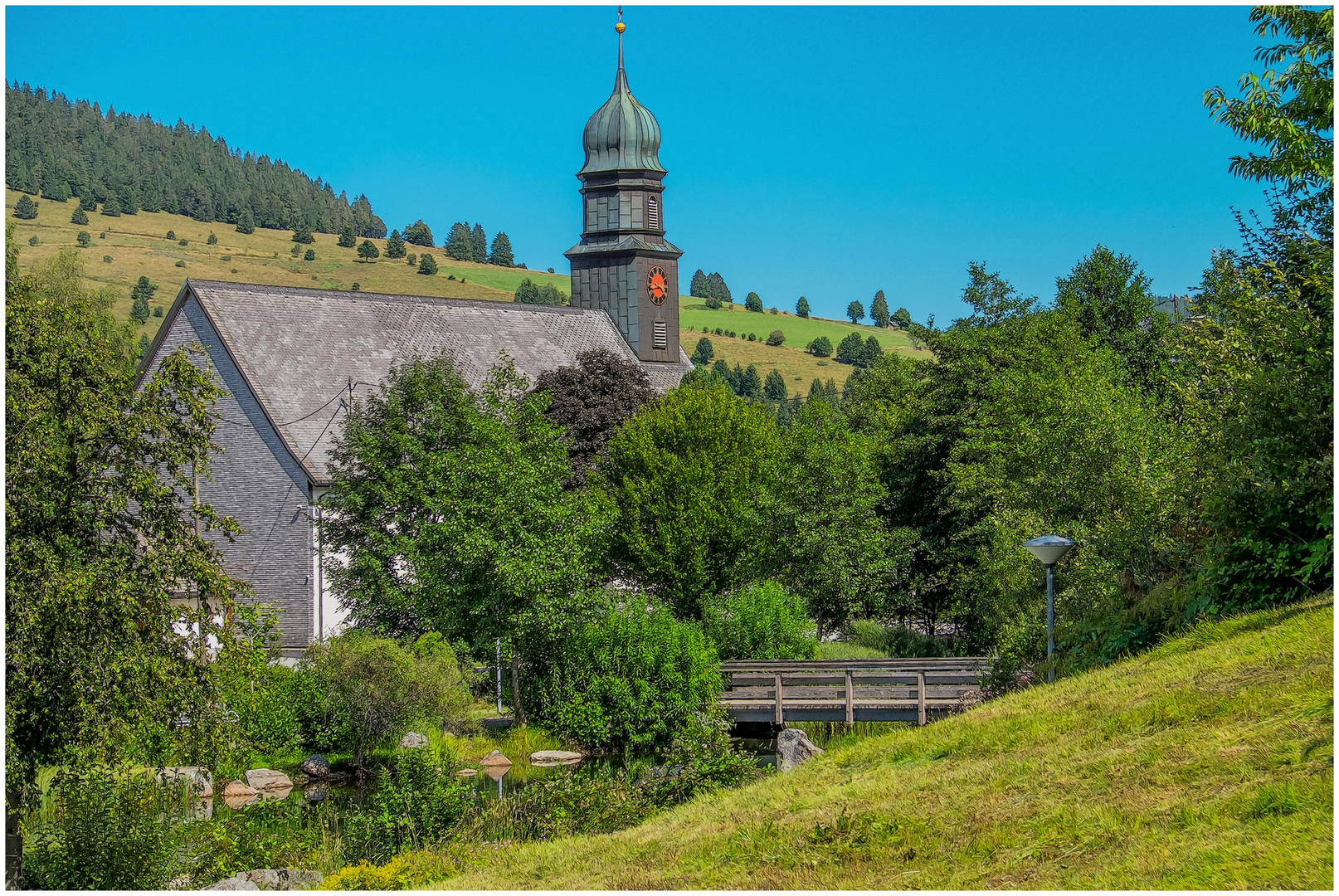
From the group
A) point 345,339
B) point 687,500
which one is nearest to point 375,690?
point 687,500

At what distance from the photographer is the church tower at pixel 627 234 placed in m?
52.9

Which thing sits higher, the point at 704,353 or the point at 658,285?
the point at 704,353

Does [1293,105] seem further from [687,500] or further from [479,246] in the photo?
[479,246]

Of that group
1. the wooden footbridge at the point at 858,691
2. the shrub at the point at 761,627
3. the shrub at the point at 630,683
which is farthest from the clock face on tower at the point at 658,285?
the wooden footbridge at the point at 858,691

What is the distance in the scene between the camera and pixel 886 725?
25797mm

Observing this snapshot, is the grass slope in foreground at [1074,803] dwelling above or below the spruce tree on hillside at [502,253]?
below

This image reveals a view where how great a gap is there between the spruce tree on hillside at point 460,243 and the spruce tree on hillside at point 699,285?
31.7 metres

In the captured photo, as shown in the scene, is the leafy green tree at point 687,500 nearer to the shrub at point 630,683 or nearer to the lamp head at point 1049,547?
the shrub at point 630,683

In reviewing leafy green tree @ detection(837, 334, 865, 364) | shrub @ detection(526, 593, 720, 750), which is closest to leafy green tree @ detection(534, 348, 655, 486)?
shrub @ detection(526, 593, 720, 750)

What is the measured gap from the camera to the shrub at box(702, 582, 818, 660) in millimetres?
30828

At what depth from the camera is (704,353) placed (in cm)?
13062

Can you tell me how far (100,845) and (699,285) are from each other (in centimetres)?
16790

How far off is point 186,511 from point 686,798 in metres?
7.91

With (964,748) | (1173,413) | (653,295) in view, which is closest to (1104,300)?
(1173,413)
